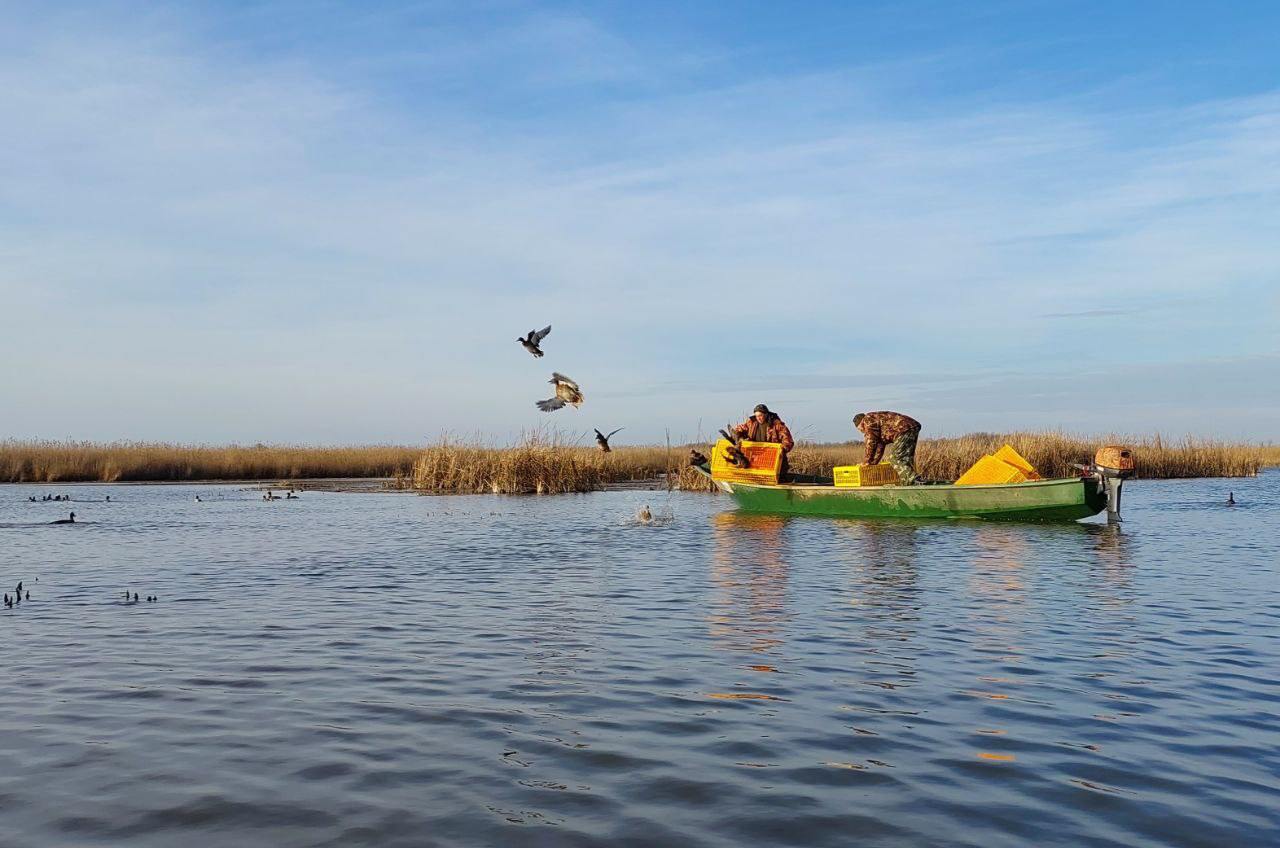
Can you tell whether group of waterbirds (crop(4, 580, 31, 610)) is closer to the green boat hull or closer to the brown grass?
the green boat hull

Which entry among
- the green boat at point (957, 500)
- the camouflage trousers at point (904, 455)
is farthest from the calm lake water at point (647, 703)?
the camouflage trousers at point (904, 455)

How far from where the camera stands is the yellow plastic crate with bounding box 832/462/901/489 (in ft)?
71.6

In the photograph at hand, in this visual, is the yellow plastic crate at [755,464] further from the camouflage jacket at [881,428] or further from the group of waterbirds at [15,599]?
the group of waterbirds at [15,599]

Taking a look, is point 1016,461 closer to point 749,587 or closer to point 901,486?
point 901,486

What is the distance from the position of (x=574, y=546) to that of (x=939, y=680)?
10.7 metres

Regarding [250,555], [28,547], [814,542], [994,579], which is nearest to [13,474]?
[28,547]

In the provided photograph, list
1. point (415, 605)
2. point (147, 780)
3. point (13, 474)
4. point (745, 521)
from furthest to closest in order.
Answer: point (13, 474) < point (745, 521) < point (415, 605) < point (147, 780)

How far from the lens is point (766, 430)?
80.1ft

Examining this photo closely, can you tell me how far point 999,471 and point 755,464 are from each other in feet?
18.0

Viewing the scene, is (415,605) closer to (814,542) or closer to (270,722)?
(270,722)

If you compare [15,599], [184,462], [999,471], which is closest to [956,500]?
[999,471]

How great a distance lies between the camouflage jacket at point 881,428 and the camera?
2183cm

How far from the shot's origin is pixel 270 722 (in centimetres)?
631

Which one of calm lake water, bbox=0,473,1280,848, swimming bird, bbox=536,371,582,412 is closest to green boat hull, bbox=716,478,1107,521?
calm lake water, bbox=0,473,1280,848
